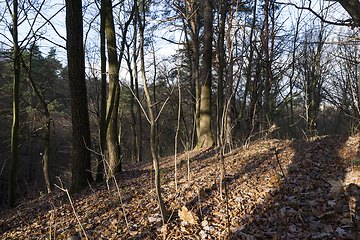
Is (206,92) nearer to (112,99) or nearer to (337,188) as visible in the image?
(112,99)

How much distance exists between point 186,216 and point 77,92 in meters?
3.98

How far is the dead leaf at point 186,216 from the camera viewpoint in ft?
9.23

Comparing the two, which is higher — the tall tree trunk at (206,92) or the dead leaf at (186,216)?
the tall tree trunk at (206,92)

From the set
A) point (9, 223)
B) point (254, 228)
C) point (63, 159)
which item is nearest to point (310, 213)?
point (254, 228)

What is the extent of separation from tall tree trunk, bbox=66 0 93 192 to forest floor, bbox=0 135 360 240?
0.56 metres

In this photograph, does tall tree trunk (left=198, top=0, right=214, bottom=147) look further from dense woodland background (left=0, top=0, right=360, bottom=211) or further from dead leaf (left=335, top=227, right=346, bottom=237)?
dead leaf (left=335, top=227, right=346, bottom=237)

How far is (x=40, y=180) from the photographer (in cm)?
1897

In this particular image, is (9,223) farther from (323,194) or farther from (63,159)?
(63,159)

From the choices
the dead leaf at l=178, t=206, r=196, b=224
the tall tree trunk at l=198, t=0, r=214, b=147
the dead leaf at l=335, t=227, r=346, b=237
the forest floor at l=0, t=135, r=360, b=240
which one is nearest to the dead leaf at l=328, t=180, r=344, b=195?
the forest floor at l=0, t=135, r=360, b=240

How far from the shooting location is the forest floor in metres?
2.43

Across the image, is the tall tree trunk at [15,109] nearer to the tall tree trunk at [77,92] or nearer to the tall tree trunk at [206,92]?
the tall tree trunk at [77,92]

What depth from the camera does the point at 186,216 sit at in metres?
2.88

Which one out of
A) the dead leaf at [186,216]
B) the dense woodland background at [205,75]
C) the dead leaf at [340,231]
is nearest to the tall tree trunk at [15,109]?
the dense woodland background at [205,75]

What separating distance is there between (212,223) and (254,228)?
52cm
